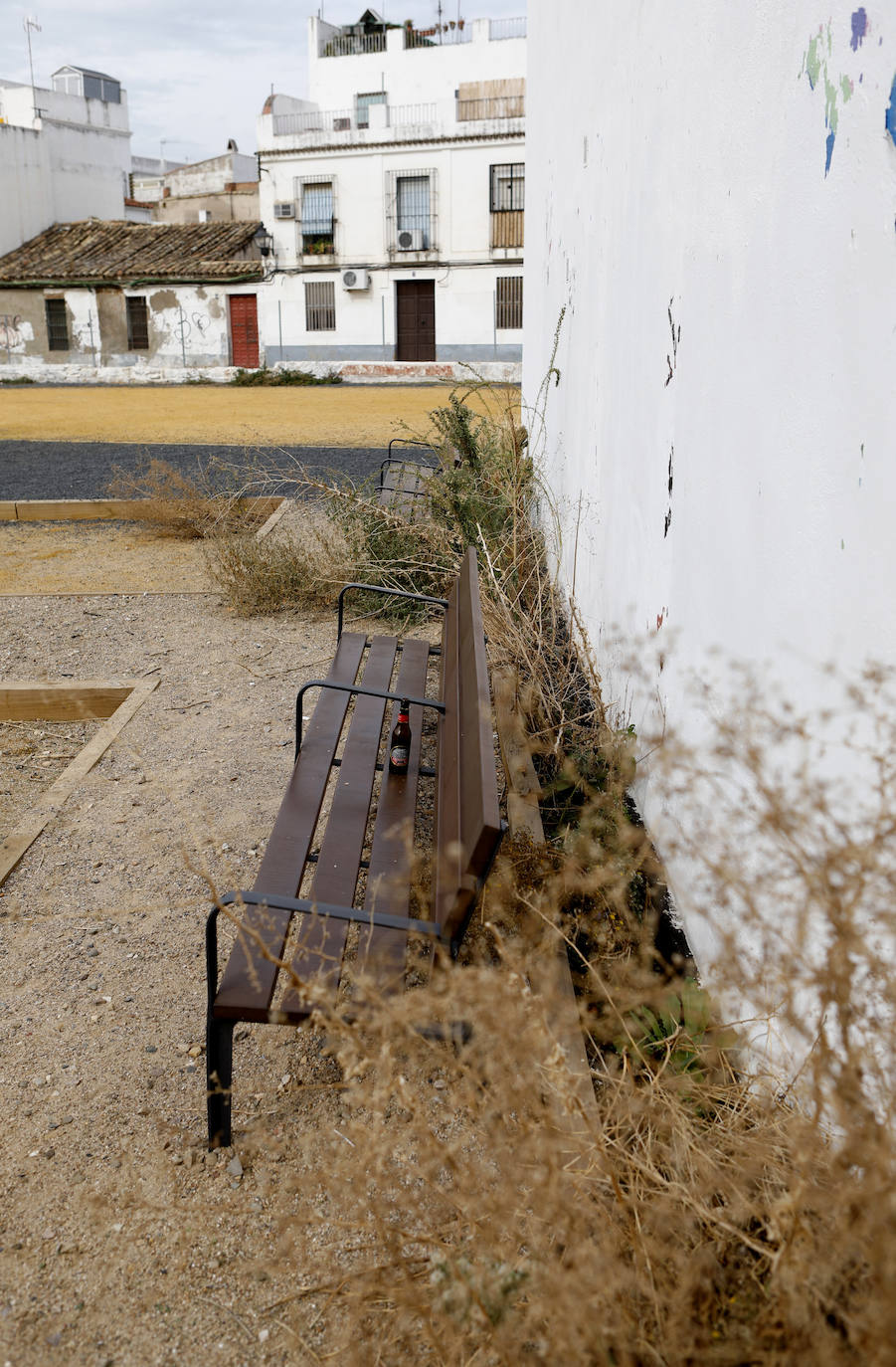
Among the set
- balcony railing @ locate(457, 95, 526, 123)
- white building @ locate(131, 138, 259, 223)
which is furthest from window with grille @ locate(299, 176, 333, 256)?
white building @ locate(131, 138, 259, 223)

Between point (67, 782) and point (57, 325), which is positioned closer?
point (67, 782)

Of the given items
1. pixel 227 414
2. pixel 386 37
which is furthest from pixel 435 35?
pixel 227 414

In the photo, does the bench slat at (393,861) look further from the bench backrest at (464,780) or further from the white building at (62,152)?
the white building at (62,152)

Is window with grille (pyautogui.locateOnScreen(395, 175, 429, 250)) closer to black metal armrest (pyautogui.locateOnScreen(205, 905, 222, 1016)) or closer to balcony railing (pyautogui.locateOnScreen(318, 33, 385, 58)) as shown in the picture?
balcony railing (pyautogui.locateOnScreen(318, 33, 385, 58))

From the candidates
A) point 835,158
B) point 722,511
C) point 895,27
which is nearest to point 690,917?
point 722,511

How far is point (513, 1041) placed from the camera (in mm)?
1376

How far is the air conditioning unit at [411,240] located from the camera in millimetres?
29859

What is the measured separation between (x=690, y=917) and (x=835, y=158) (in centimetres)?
178

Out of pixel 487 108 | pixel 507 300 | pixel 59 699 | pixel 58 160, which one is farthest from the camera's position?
pixel 58 160

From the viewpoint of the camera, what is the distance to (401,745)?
3.62 meters

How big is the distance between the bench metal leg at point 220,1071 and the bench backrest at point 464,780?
51 cm

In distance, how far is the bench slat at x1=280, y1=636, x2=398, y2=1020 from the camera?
7.39ft

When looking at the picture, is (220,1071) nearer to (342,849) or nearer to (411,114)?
(342,849)

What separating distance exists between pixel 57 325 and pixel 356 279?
9.54 m
